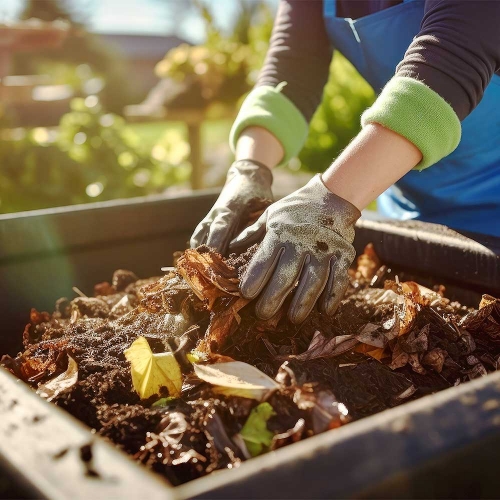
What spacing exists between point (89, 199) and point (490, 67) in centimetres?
277

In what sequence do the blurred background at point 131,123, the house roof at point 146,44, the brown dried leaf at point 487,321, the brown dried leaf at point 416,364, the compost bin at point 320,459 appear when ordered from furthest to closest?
the house roof at point 146,44 → the blurred background at point 131,123 → the brown dried leaf at point 487,321 → the brown dried leaf at point 416,364 → the compost bin at point 320,459

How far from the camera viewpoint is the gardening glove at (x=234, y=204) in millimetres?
1498

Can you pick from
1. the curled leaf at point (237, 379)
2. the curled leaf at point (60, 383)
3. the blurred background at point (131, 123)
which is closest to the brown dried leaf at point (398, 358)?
the curled leaf at point (237, 379)

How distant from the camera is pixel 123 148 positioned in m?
4.05

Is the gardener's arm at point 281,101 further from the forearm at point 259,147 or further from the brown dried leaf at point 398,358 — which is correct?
the brown dried leaf at point 398,358

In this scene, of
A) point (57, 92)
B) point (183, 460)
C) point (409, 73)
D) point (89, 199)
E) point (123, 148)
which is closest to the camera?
point (183, 460)

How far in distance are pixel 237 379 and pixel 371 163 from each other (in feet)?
1.82

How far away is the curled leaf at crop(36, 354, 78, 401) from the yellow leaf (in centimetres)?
13

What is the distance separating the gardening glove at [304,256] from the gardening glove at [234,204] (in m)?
0.22

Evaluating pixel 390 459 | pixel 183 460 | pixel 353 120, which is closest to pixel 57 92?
pixel 353 120

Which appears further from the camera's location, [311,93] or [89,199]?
[89,199]

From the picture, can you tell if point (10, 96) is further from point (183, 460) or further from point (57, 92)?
point (183, 460)

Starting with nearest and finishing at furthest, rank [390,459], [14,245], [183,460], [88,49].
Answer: [390,459]
[183,460]
[14,245]
[88,49]

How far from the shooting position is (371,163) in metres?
1.23
